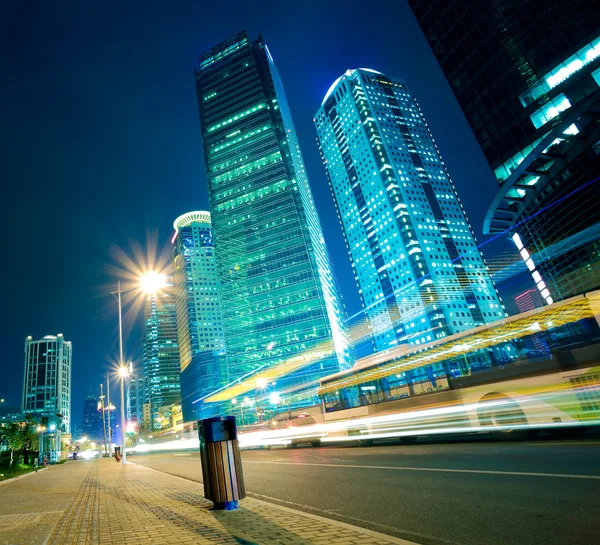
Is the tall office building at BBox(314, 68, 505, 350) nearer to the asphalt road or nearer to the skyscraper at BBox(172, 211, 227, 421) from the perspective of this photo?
the skyscraper at BBox(172, 211, 227, 421)

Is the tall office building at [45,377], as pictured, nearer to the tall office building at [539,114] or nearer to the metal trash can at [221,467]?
the tall office building at [539,114]

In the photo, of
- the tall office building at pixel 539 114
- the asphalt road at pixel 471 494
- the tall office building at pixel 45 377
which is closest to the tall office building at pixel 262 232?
the tall office building at pixel 539 114

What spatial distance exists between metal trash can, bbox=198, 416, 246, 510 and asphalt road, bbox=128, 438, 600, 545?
121 cm

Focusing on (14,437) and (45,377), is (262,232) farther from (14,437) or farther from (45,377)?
(45,377)

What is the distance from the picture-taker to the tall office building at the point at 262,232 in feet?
395

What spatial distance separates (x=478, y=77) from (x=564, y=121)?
19203mm

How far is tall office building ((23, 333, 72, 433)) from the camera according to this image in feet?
529

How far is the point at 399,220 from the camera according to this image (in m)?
142

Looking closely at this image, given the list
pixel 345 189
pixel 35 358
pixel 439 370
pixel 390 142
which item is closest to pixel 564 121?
pixel 439 370

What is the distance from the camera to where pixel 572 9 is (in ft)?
141

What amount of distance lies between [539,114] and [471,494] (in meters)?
52.9

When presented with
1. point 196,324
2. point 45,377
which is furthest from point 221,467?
point 45,377


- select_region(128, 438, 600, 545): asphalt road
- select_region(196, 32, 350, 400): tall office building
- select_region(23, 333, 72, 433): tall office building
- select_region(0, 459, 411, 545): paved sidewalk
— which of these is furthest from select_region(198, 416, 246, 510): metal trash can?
select_region(23, 333, 72, 433): tall office building

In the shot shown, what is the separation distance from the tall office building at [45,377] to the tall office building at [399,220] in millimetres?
132689
